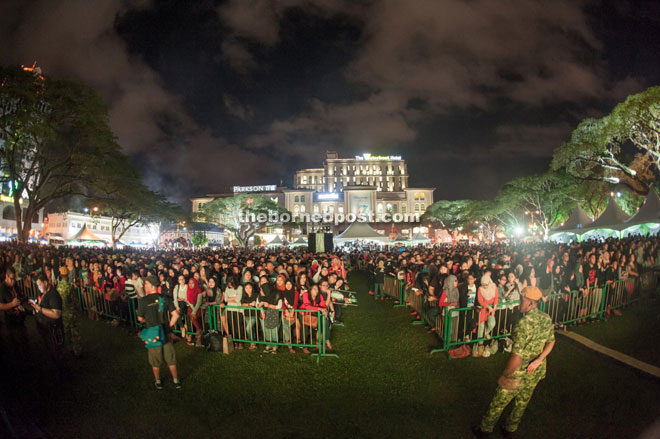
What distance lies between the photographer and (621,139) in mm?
25422

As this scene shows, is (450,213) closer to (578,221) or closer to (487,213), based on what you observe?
(487,213)

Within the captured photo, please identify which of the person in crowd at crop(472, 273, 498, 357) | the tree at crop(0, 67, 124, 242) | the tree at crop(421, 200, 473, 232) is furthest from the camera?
the tree at crop(421, 200, 473, 232)

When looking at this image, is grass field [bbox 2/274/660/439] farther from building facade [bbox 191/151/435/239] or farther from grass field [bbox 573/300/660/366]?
building facade [bbox 191/151/435/239]

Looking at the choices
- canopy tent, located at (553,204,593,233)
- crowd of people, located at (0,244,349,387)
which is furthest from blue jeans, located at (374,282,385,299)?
canopy tent, located at (553,204,593,233)

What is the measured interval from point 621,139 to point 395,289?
23.3 meters

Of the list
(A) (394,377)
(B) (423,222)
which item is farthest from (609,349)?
(B) (423,222)

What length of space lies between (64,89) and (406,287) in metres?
23.5

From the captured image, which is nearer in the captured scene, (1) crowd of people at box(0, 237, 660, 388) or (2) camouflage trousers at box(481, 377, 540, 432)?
(2) camouflage trousers at box(481, 377, 540, 432)

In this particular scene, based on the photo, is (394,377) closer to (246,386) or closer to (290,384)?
(290,384)

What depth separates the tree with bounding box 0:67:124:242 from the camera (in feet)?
66.5

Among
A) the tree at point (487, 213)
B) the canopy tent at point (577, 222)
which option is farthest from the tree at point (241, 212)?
the canopy tent at point (577, 222)

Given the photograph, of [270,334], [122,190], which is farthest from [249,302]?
[122,190]

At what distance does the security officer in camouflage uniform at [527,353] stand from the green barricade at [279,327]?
388cm

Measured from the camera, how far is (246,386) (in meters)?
5.74
